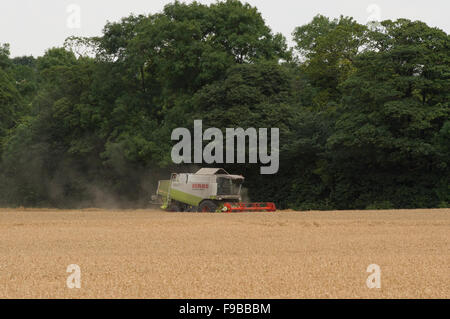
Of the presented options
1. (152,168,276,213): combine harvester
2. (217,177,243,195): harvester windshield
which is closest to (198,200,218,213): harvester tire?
(152,168,276,213): combine harvester

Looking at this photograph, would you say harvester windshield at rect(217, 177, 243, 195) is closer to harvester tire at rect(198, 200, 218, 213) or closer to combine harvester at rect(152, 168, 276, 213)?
combine harvester at rect(152, 168, 276, 213)

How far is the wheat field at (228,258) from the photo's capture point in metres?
12.0

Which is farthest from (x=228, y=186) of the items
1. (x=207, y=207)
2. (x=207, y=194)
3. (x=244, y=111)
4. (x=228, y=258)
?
(x=228, y=258)

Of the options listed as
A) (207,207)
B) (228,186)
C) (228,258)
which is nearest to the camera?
(228,258)

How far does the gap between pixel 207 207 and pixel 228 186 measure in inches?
67.4

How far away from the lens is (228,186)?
122ft

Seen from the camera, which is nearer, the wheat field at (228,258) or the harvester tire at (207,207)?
the wheat field at (228,258)

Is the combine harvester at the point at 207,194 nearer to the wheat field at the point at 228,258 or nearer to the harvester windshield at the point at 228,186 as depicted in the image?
the harvester windshield at the point at 228,186

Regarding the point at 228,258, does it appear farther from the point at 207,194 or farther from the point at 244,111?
the point at 244,111

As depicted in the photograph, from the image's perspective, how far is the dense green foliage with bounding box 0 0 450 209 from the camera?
Answer: 125ft

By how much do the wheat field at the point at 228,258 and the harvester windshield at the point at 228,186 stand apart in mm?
8172

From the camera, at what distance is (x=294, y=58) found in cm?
6203

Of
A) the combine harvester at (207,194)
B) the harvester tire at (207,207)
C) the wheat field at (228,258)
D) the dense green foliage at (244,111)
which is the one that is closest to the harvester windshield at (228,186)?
the combine harvester at (207,194)
